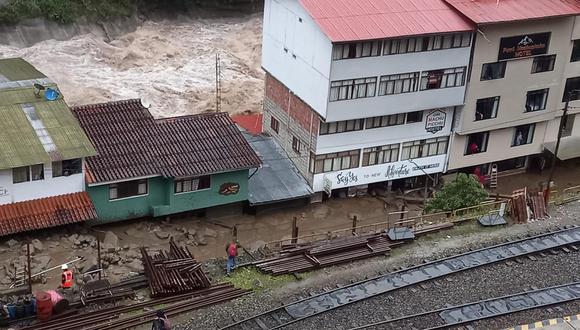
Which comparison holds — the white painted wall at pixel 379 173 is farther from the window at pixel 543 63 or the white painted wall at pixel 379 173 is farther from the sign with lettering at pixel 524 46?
the window at pixel 543 63

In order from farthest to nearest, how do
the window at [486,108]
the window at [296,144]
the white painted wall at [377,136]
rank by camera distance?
1. the window at [486,108]
2. the window at [296,144]
3. the white painted wall at [377,136]

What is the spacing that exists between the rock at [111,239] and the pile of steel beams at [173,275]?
500 cm

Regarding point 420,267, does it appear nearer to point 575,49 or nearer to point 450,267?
point 450,267

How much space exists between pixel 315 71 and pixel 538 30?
41.2 ft

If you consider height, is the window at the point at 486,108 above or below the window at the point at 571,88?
below

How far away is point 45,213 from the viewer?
35094mm

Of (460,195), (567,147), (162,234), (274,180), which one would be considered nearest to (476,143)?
(567,147)

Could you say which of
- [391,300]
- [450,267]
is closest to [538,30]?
[450,267]

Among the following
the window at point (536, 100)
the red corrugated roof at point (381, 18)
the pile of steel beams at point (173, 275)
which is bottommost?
the pile of steel beams at point (173, 275)

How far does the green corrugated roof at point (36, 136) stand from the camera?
3438 cm

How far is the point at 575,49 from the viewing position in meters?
45.3

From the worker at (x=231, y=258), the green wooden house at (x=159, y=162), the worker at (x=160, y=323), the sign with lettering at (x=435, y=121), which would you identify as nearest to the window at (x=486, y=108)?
the sign with lettering at (x=435, y=121)

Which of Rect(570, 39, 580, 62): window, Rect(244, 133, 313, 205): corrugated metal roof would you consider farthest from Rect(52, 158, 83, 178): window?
Rect(570, 39, 580, 62): window

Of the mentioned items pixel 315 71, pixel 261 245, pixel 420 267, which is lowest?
pixel 261 245
